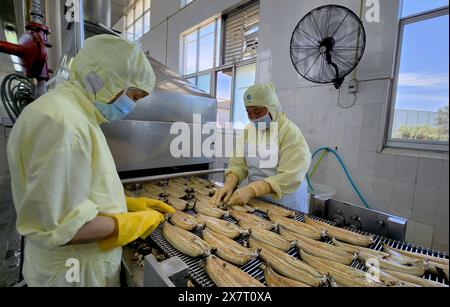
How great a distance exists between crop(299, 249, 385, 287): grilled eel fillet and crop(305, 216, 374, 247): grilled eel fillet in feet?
0.68

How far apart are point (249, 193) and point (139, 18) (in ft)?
27.3

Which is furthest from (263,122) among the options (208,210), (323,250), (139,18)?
(139,18)

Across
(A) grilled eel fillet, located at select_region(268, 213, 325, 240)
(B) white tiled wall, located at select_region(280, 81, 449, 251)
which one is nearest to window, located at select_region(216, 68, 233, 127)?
(B) white tiled wall, located at select_region(280, 81, 449, 251)

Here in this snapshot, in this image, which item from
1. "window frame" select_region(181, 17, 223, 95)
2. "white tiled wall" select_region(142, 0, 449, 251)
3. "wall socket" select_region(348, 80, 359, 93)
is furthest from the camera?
"window frame" select_region(181, 17, 223, 95)

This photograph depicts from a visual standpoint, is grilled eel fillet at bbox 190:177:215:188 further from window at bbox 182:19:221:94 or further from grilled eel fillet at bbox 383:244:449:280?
window at bbox 182:19:221:94

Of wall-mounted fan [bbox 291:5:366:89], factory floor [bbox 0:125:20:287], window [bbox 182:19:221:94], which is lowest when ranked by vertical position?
factory floor [bbox 0:125:20:287]

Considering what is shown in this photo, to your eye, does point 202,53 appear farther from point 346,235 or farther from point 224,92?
point 346,235

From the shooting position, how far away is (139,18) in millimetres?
7695

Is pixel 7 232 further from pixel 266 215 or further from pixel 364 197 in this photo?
pixel 364 197

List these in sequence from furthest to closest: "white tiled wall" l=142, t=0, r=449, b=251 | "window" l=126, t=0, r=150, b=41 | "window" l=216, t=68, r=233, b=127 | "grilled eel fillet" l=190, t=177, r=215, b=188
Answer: "window" l=126, t=0, r=150, b=41 < "window" l=216, t=68, r=233, b=127 < "white tiled wall" l=142, t=0, r=449, b=251 < "grilled eel fillet" l=190, t=177, r=215, b=188

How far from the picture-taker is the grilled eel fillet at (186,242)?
0.90 meters

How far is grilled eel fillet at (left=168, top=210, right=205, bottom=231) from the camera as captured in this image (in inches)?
44.0

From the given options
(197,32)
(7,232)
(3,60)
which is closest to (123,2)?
(197,32)

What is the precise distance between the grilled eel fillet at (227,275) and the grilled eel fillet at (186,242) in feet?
0.20
